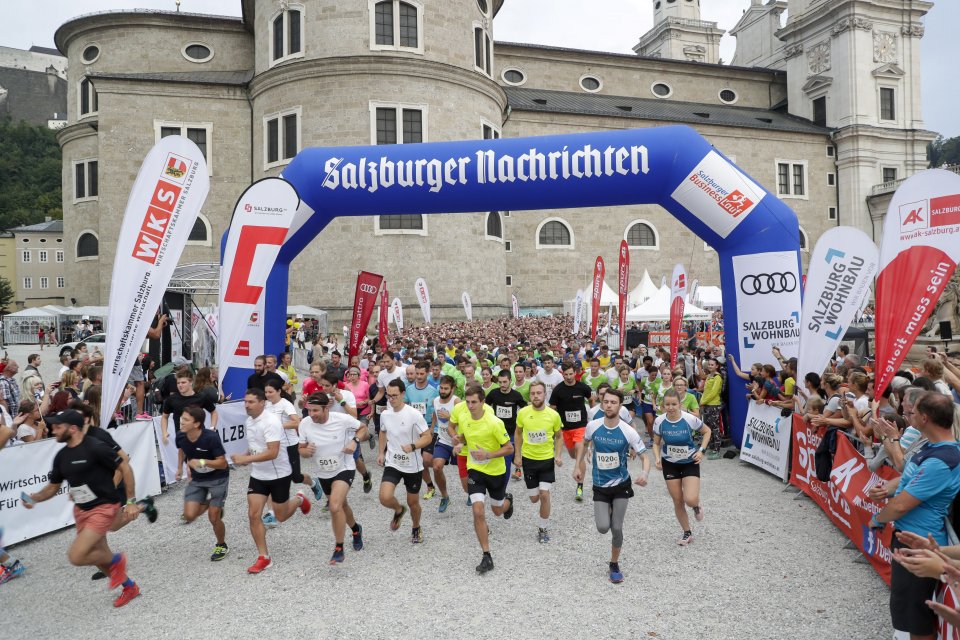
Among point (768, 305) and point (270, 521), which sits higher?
point (768, 305)

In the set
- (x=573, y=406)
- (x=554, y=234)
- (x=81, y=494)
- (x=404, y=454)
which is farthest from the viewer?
(x=554, y=234)

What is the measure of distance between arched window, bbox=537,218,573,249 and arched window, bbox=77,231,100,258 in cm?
2612

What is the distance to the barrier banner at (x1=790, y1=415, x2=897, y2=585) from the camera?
219 inches

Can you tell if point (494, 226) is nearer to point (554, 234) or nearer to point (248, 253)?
point (554, 234)

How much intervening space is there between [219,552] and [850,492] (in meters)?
6.38

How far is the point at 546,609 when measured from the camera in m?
5.20

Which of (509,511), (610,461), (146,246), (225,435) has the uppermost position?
(146,246)

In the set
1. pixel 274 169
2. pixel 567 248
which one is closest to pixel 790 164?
pixel 567 248

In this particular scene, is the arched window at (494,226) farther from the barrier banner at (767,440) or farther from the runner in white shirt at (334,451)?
the runner in white shirt at (334,451)

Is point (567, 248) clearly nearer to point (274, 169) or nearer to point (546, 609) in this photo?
point (274, 169)

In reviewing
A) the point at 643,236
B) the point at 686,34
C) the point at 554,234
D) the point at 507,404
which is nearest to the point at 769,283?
the point at 507,404

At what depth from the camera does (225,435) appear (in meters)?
9.62

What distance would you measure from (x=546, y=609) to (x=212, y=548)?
Answer: 3.79m

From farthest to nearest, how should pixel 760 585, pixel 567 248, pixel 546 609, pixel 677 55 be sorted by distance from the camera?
1. pixel 677 55
2. pixel 567 248
3. pixel 760 585
4. pixel 546 609
